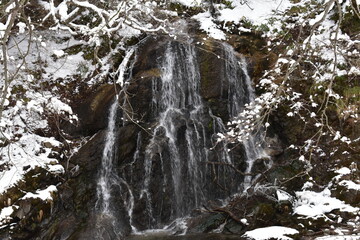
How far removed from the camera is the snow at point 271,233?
577 cm

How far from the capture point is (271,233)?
587 centimetres

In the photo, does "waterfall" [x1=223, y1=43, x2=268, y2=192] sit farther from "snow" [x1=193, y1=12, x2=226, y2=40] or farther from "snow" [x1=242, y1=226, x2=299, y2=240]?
"snow" [x1=242, y1=226, x2=299, y2=240]

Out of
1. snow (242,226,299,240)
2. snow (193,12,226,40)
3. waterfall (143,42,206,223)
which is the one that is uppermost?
snow (193,12,226,40)

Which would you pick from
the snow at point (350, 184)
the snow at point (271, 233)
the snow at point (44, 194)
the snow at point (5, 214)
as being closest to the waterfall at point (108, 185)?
the snow at point (44, 194)

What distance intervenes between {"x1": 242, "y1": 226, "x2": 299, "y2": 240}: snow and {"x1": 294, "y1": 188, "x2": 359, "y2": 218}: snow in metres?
0.57

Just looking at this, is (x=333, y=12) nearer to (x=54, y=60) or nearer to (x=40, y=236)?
(x=54, y=60)

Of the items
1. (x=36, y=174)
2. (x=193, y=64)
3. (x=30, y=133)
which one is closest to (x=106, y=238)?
(x=36, y=174)

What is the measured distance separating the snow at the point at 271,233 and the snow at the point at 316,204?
574 mm

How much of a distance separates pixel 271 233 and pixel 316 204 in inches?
49.3

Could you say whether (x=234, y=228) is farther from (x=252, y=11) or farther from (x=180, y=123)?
(x=252, y=11)

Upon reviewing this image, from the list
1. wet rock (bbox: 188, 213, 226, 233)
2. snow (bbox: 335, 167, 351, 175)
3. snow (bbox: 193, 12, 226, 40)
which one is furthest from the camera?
snow (bbox: 193, 12, 226, 40)

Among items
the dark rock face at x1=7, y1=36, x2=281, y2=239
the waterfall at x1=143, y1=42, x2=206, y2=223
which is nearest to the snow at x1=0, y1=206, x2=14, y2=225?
the dark rock face at x1=7, y1=36, x2=281, y2=239

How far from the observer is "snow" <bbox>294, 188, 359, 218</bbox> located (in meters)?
6.23

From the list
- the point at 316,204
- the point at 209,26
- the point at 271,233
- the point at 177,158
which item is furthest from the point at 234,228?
the point at 209,26
